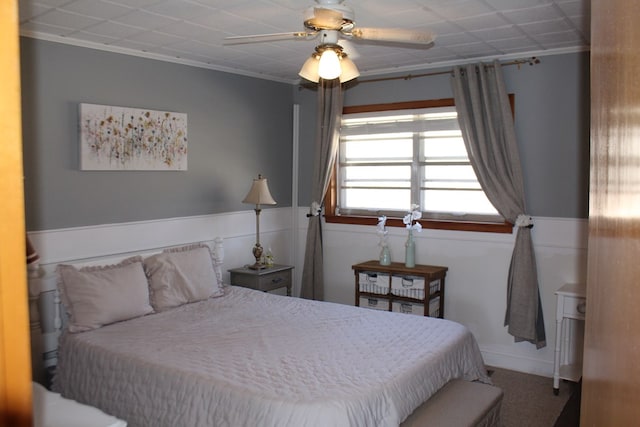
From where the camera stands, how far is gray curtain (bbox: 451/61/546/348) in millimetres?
4234

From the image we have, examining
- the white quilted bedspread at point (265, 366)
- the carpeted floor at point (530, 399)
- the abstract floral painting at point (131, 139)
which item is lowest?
the carpeted floor at point (530, 399)

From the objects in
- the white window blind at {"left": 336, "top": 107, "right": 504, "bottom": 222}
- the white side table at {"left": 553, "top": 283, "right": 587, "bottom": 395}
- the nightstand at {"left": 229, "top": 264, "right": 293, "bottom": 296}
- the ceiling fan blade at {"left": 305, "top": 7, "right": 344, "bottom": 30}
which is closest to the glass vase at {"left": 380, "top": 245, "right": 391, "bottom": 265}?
the white window blind at {"left": 336, "top": 107, "right": 504, "bottom": 222}

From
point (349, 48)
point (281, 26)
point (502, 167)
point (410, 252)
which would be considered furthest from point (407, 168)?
point (281, 26)

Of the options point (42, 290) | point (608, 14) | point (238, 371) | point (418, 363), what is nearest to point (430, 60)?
point (418, 363)

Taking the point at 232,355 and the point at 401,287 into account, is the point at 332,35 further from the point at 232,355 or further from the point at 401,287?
the point at 401,287

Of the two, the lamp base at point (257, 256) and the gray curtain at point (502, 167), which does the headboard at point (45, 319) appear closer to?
the lamp base at point (257, 256)

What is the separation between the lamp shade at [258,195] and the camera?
4789 millimetres

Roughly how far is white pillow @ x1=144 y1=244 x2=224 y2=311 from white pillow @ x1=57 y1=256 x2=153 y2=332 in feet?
0.41

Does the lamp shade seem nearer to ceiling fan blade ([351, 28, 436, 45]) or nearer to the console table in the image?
the console table

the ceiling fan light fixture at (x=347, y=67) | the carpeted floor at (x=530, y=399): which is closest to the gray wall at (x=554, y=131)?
the carpeted floor at (x=530, y=399)

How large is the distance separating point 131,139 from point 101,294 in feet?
4.08

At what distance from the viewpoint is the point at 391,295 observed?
464 cm

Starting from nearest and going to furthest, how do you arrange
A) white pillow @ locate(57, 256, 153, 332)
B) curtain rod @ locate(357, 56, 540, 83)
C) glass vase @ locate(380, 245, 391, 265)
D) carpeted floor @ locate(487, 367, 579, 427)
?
white pillow @ locate(57, 256, 153, 332)
carpeted floor @ locate(487, 367, 579, 427)
curtain rod @ locate(357, 56, 540, 83)
glass vase @ locate(380, 245, 391, 265)

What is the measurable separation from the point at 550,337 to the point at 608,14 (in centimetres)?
424
